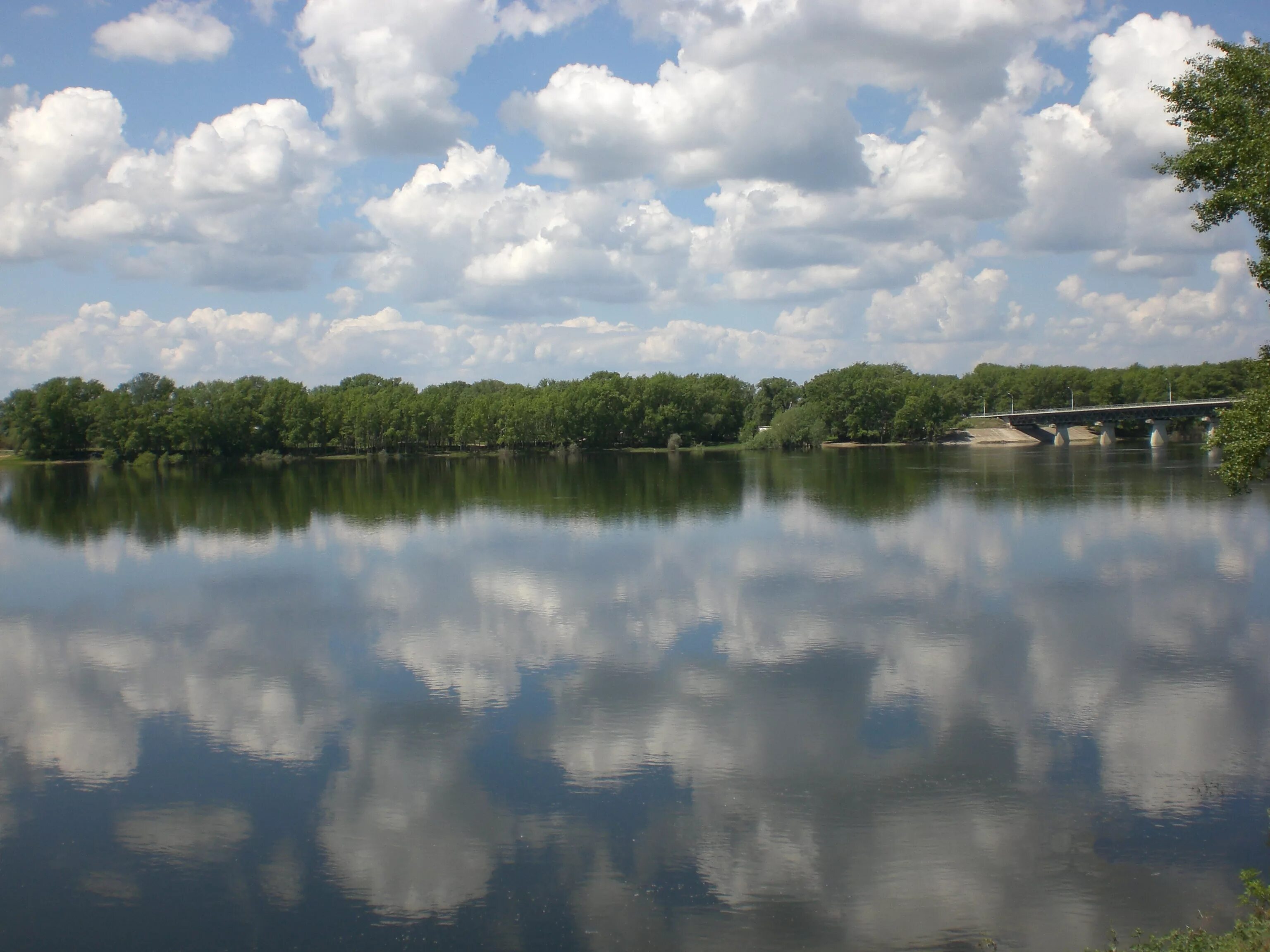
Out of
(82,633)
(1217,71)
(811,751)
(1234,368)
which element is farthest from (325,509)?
(1234,368)

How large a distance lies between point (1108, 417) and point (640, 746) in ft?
424

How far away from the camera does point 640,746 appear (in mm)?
14984

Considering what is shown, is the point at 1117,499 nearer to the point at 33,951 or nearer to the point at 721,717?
the point at 721,717

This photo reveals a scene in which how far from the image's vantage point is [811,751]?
14578mm

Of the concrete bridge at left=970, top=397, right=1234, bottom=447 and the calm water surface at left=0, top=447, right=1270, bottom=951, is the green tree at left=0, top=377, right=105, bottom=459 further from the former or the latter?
the concrete bridge at left=970, top=397, right=1234, bottom=447

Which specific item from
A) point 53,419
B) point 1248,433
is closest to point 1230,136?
point 1248,433

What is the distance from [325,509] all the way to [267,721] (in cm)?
3786

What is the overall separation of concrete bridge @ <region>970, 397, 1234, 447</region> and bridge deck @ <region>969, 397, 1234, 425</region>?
0.06 meters

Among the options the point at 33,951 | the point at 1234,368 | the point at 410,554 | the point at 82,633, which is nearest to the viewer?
the point at 33,951

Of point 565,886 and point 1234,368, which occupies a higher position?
point 1234,368

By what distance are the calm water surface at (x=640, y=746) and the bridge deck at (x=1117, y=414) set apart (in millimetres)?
94319

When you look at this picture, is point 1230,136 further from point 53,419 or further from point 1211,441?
point 53,419

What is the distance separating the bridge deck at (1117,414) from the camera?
11556 cm

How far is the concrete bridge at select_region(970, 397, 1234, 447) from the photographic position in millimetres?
115750
